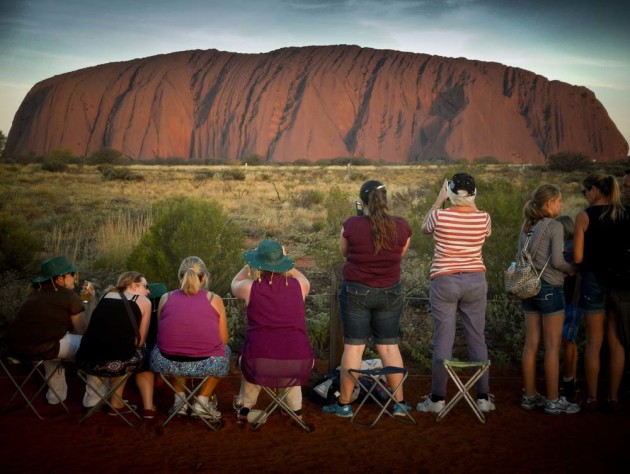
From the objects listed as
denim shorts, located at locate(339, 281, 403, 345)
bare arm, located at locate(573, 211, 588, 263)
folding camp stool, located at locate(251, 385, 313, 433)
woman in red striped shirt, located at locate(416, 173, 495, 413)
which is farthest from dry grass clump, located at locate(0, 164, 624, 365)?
bare arm, located at locate(573, 211, 588, 263)

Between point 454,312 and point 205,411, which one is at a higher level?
point 454,312

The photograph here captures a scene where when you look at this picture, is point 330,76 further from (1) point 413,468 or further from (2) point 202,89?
(1) point 413,468

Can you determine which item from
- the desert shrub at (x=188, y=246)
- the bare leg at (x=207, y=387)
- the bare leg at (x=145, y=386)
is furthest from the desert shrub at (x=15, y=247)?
the bare leg at (x=207, y=387)

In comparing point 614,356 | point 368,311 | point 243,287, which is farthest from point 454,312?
point 243,287

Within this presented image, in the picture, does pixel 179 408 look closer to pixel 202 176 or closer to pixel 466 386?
pixel 466 386

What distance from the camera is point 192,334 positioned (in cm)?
475

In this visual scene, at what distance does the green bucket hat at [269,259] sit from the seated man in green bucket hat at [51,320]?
144 centimetres

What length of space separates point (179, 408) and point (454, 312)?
7.15 ft

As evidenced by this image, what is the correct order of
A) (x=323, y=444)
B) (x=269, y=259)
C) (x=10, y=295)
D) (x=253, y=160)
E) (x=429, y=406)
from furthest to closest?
1. (x=253, y=160)
2. (x=10, y=295)
3. (x=429, y=406)
4. (x=269, y=259)
5. (x=323, y=444)

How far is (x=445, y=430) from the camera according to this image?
475 cm

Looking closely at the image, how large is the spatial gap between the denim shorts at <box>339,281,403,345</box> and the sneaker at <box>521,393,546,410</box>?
122 cm

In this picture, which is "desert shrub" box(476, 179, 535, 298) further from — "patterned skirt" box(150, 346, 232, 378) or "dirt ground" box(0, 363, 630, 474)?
"patterned skirt" box(150, 346, 232, 378)

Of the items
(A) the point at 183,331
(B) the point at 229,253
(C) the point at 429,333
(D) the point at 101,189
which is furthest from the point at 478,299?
(D) the point at 101,189

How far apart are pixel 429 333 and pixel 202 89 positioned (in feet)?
304
